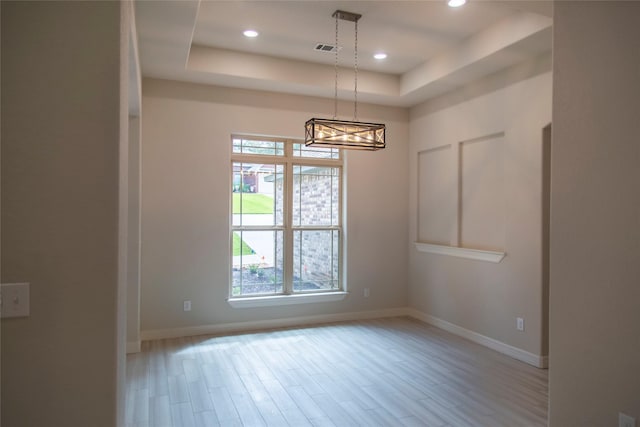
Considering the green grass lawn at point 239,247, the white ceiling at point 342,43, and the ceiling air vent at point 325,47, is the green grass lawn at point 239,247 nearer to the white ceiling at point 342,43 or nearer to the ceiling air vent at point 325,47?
the white ceiling at point 342,43

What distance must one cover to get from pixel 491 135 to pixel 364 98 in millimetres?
1715

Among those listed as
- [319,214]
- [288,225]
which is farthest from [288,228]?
[319,214]

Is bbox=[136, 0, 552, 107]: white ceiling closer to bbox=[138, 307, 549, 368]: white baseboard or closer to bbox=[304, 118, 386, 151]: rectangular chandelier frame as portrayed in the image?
bbox=[304, 118, 386, 151]: rectangular chandelier frame

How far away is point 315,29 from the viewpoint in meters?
4.12

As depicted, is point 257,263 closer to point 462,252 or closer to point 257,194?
point 257,194

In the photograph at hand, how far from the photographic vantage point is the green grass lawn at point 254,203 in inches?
212

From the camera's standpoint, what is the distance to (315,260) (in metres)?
5.79

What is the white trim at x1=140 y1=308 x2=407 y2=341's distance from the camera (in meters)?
4.86

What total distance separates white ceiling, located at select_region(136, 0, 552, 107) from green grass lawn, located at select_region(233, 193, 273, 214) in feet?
4.38
